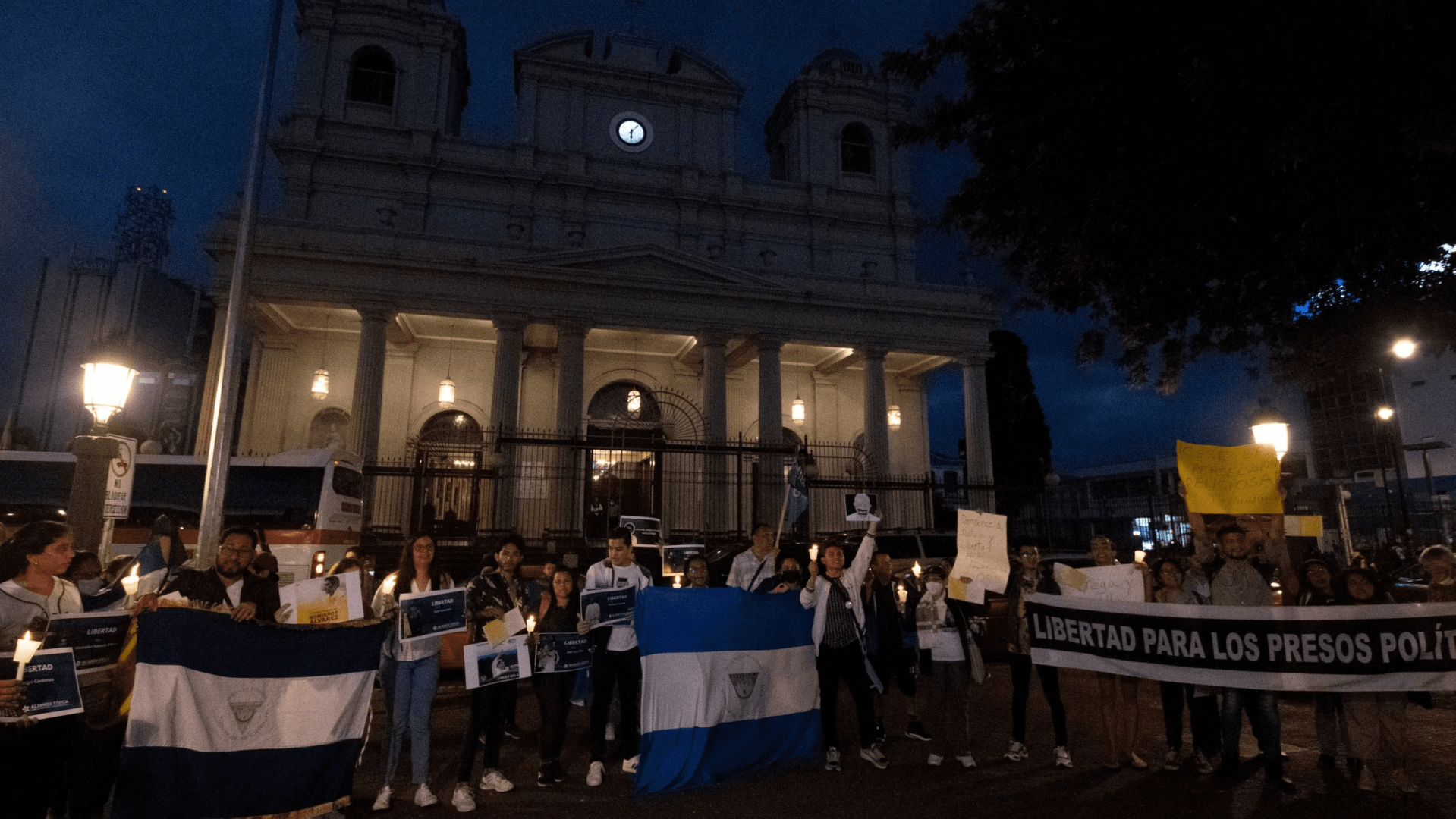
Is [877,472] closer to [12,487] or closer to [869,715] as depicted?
[869,715]

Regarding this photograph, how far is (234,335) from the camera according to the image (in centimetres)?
904

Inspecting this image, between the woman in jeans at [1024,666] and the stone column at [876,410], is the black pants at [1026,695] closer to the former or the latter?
the woman in jeans at [1024,666]

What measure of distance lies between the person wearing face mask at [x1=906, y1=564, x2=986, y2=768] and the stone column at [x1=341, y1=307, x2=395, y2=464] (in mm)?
16730

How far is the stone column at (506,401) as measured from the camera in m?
19.3

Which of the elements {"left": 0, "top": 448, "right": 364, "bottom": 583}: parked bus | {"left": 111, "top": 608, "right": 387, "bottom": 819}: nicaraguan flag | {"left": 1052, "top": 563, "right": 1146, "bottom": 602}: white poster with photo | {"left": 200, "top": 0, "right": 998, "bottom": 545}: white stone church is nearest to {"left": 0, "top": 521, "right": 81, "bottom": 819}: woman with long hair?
{"left": 111, "top": 608, "right": 387, "bottom": 819}: nicaraguan flag

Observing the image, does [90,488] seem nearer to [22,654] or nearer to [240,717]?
[240,717]

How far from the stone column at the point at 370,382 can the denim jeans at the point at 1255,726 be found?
18.8 metres

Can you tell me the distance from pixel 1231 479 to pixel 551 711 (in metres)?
6.58

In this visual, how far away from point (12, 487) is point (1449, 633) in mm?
19945

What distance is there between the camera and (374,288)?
21.2m

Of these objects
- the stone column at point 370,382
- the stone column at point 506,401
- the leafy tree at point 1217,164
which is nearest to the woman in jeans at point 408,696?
the leafy tree at point 1217,164

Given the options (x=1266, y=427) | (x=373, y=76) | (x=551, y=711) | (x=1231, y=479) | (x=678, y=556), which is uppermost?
(x=373, y=76)

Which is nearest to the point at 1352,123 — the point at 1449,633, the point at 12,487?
the point at 1449,633

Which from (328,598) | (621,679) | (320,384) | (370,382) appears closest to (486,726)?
(621,679)
